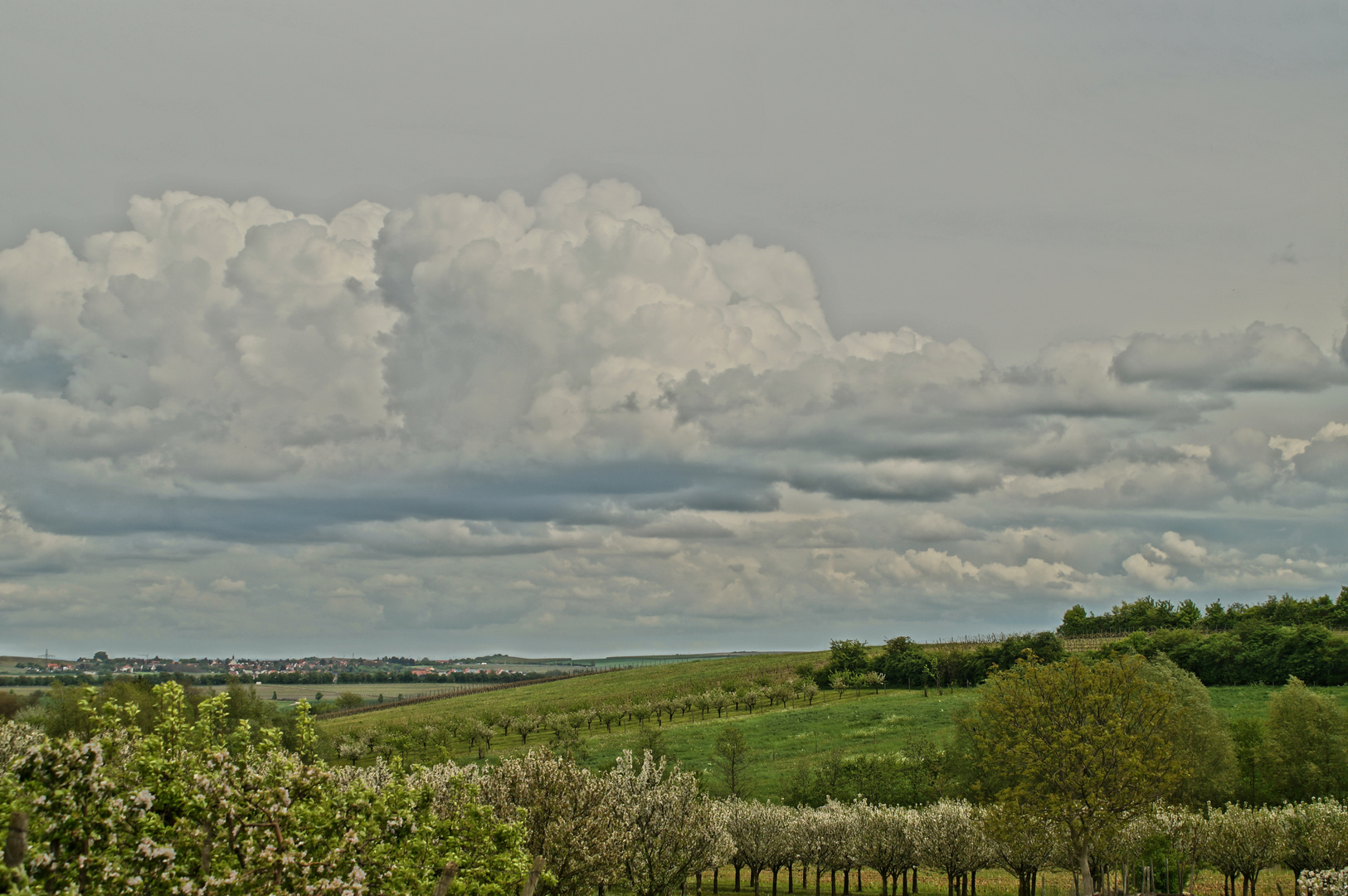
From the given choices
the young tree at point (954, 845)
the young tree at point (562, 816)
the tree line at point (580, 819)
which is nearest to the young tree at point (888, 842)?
the tree line at point (580, 819)

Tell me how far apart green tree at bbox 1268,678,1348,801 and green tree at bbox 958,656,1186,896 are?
41.6 meters

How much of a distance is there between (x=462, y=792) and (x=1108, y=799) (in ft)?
134

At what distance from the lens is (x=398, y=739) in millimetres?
149500

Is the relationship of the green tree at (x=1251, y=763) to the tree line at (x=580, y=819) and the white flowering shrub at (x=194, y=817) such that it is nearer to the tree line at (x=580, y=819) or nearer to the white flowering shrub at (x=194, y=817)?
the tree line at (x=580, y=819)

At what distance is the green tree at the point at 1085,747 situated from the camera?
195ft

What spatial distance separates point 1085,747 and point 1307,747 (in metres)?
55.9

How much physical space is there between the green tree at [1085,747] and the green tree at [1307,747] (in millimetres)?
41627

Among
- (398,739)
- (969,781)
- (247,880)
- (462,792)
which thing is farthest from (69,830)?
(398,739)

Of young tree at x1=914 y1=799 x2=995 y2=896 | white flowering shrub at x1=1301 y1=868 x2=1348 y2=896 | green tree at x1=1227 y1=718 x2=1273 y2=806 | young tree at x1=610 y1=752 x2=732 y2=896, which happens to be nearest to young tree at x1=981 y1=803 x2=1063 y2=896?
→ young tree at x1=914 y1=799 x2=995 y2=896

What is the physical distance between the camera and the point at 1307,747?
322 feet

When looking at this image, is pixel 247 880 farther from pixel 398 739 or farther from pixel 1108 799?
pixel 398 739

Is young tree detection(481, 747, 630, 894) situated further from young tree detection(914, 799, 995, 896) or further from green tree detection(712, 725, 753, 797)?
green tree detection(712, 725, 753, 797)

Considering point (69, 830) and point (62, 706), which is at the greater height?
point (69, 830)

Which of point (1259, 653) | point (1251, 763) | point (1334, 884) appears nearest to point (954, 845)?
point (1334, 884)
